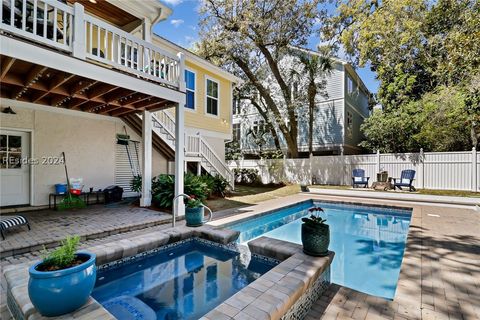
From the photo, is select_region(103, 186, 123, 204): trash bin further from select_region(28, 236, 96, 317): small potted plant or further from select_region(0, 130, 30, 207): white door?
select_region(28, 236, 96, 317): small potted plant

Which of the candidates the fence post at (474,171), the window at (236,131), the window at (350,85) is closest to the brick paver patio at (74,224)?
the fence post at (474,171)

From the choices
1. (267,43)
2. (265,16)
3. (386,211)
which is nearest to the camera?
(386,211)

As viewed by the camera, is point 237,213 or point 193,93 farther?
point 193,93

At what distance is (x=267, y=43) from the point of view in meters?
15.3

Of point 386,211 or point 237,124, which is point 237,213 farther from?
point 237,124

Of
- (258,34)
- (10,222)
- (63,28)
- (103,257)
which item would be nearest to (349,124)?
(258,34)

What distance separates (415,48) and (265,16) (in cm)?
973

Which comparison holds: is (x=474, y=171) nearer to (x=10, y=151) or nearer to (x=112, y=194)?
(x=112, y=194)

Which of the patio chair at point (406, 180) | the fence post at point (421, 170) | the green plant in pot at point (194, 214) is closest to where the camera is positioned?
the green plant in pot at point (194, 214)

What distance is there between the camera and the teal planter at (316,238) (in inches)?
144

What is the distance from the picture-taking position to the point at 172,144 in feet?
29.3

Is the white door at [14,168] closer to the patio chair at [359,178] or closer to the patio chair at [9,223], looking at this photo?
the patio chair at [9,223]

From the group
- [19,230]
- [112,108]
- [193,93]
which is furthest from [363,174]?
[19,230]

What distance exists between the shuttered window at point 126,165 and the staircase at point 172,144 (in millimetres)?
761
